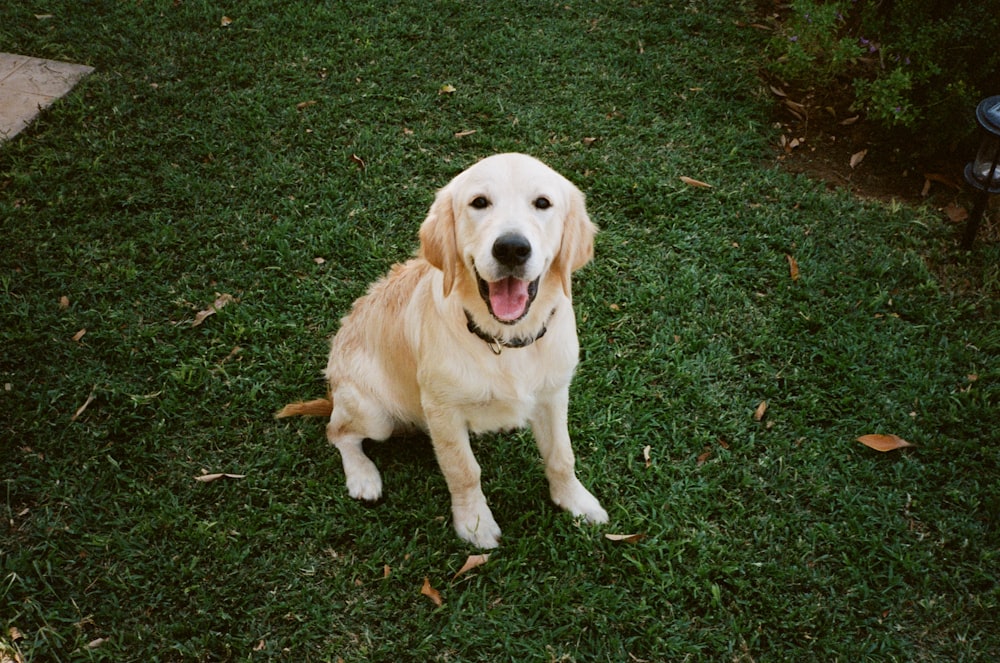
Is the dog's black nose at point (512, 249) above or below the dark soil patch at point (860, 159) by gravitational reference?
above

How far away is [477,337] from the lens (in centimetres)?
251

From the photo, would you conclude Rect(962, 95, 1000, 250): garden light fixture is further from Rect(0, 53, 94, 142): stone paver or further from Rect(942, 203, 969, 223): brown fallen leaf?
Rect(0, 53, 94, 142): stone paver

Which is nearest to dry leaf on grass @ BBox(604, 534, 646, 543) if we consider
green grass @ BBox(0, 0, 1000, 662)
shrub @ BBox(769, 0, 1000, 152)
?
green grass @ BBox(0, 0, 1000, 662)

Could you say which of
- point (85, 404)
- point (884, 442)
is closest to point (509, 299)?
point (884, 442)

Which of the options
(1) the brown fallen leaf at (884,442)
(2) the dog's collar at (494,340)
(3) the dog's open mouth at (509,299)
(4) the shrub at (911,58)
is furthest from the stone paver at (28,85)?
(1) the brown fallen leaf at (884,442)

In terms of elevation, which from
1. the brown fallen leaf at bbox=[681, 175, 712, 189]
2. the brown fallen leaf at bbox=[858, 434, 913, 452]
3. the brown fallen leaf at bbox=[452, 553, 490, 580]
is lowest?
the brown fallen leaf at bbox=[452, 553, 490, 580]

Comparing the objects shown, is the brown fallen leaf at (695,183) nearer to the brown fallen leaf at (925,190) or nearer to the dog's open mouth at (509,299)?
the brown fallen leaf at (925,190)

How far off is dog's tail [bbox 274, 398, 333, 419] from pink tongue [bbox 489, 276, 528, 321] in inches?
49.8

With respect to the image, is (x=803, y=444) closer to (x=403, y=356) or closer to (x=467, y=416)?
(x=467, y=416)

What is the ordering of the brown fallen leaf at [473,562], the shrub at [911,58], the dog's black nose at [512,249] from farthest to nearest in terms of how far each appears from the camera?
the shrub at [911,58]
the brown fallen leaf at [473,562]
the dog's black nose at [512,249]

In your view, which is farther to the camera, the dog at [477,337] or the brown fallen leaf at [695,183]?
the brown fallen leaf at [695,183]

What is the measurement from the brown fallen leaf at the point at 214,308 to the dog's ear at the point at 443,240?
1916 mm

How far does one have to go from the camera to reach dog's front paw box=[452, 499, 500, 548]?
9.54 ft

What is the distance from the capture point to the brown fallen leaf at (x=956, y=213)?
4316mm
